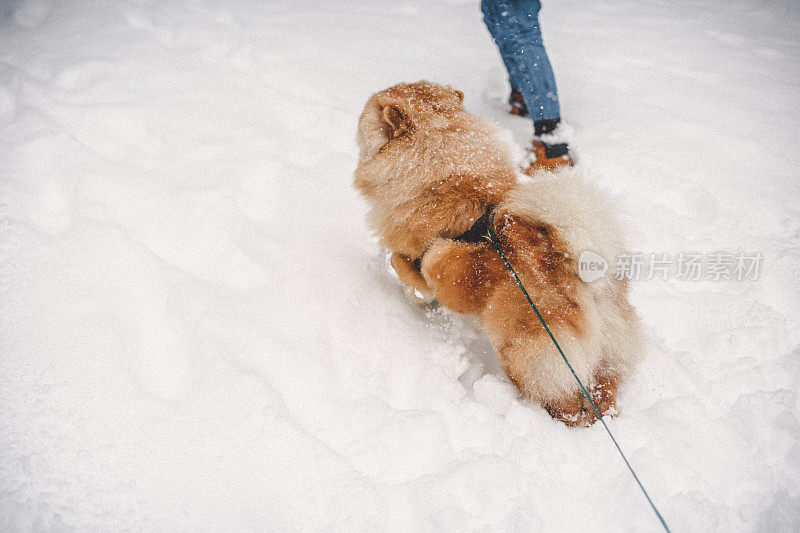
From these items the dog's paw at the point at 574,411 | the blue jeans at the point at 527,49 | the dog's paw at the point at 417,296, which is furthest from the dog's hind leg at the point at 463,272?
the blue jeans at the point at 527,49

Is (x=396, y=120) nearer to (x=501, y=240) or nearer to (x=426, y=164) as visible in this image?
(x=426, y=164)

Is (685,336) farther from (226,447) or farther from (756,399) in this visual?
(226,447)

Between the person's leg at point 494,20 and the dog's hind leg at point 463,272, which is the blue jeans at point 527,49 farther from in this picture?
the dog's hind leg at point 463,272

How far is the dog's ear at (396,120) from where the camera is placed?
1.63 metres

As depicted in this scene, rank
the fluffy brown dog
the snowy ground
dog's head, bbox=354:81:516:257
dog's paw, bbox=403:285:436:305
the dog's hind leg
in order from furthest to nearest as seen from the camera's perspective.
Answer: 1. dog's paw, bbox=403:285:436:305
2. dog's head, bbox=354:81:516:257
3. the dog's hind leg
4. the fluffy brown dog
5. the snowy ground

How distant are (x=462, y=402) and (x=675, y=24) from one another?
4989mm

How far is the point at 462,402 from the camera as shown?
1531 mm

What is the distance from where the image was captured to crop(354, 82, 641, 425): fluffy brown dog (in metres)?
1.30

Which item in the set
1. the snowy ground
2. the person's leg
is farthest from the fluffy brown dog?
the person's leg

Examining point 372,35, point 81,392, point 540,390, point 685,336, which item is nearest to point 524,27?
point 372,35

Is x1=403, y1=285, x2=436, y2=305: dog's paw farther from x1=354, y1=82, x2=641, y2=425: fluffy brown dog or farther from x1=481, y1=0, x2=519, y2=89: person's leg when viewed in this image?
x1=481, y1=0, x2=519, y2=89: person's leg

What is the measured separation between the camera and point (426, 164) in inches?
64.1

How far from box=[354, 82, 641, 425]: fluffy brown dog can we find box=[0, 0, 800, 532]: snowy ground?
0.79 ft

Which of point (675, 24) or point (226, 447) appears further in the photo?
point (675, 24)
